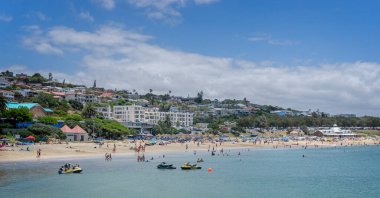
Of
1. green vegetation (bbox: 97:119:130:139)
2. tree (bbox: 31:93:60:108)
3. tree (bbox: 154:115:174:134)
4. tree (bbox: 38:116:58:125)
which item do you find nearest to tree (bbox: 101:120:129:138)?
green vegetation (bbox: 97:119:130:139)

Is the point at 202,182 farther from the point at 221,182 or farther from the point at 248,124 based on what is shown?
the point at 248,124

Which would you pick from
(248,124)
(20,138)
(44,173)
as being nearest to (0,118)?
(20,138)

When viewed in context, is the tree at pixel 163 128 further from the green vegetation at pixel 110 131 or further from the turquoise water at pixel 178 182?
the turquoise water at pixel 178 182

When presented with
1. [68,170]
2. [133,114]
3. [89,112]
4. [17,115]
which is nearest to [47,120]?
[17,115]

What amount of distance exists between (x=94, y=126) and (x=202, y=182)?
65.2m

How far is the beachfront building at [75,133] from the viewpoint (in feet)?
301

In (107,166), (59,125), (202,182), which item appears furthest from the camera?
(59,125)

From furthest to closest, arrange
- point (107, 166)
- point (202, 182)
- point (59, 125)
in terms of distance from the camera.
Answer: point (59, 125)
point (107, 166)
point (202, 182)

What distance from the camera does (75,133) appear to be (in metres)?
93.0

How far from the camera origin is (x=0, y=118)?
88.2 metres

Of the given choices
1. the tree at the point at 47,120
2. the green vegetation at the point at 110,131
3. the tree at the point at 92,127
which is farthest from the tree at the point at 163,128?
the tree at the point at 47,120

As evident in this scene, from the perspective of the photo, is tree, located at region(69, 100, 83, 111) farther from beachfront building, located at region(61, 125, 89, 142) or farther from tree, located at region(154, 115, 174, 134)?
beachfront building, located at region(61, 125, 89, 142)

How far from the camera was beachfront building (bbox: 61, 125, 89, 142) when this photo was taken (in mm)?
91875

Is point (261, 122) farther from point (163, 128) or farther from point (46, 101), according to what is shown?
point (46, 101)
